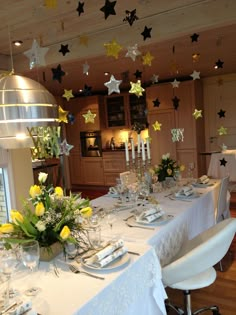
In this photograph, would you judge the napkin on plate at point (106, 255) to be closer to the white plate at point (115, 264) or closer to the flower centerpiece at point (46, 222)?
the white plate at point (115, 264)

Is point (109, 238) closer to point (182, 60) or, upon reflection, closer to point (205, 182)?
point (205, 182)

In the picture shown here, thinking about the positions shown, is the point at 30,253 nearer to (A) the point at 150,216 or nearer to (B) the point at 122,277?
(B) the point at 122,277

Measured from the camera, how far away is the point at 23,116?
1766 mm

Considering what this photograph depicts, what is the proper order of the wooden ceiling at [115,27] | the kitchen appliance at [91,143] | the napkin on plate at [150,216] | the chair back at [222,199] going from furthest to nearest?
the kitchen appliance at [91,143]
the chair back at [222,199]
the wooden ceiling at [115,27]
the napkin on plate at [150,216]

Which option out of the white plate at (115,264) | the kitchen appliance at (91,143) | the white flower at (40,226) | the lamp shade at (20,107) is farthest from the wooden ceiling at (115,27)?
the kitchen appliance at (91,143)

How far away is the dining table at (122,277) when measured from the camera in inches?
49.9

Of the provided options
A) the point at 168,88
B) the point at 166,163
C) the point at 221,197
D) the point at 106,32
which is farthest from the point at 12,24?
the point at 168,88

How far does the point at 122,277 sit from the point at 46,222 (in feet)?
1.63

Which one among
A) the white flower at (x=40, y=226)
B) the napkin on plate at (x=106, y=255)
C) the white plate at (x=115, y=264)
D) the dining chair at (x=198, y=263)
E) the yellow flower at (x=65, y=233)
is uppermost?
the white flower at (x=40, y=226)

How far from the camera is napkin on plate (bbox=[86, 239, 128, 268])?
152cm

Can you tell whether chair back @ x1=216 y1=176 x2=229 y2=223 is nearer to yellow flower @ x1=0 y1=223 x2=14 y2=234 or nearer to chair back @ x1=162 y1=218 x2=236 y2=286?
chair back @ x1=162 y1=218 x2=236 y2=286

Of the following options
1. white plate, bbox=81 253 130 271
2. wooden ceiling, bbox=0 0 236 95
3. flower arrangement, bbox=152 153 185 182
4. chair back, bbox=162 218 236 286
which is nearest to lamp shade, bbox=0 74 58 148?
wooden ceiling, bbox=0 0 236 95

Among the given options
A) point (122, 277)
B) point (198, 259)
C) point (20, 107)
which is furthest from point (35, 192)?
point (198, 259)

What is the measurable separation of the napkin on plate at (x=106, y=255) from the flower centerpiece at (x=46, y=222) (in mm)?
161
